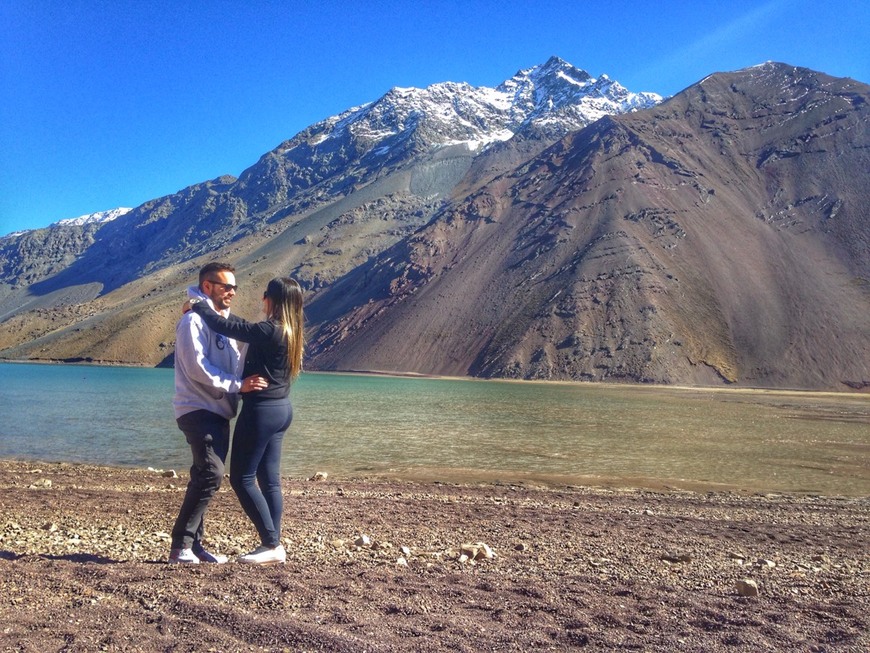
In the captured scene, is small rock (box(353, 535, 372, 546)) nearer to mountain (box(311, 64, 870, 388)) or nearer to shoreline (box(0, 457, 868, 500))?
shoreline (box(0, 457, 868, 500))

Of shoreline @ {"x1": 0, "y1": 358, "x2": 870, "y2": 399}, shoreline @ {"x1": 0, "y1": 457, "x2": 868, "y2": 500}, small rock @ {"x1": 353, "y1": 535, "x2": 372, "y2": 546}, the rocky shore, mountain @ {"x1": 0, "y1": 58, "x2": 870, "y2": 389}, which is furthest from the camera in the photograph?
mountain @ {"x1": 0, "y1": 58, "x2": 870, "y2": 389}

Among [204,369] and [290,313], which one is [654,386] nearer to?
[290,313]

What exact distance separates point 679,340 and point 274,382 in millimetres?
99450

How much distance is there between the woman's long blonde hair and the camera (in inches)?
251

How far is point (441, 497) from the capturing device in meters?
13.4

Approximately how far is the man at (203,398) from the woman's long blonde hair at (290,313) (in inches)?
15.5

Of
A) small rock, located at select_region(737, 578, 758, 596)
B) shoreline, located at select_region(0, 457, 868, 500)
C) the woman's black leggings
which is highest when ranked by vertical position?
the woman's black leggings

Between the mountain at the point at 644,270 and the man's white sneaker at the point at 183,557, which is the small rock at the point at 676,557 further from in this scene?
the mountain at the point at 644,270

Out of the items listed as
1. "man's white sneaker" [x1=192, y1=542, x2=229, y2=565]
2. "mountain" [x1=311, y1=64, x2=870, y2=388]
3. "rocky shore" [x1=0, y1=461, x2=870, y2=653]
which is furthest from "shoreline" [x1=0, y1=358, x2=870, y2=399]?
"man's white sneaker" [x1=192, y1=542, x2=229, y2=565]

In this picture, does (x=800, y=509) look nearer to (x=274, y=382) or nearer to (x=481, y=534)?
(x=481, y=534)

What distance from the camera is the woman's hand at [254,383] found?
20.0ft

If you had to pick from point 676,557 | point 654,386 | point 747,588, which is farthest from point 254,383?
point 654,386

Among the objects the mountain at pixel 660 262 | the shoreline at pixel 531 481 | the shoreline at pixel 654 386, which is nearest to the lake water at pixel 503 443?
the shoreline at pixel 531 481

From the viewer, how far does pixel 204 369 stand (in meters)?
5.96
